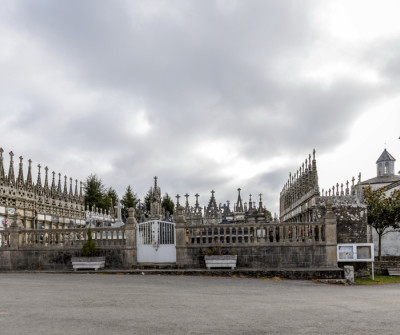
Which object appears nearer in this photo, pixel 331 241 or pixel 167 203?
pixel 331 241

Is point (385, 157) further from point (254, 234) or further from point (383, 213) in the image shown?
point (254, 234)

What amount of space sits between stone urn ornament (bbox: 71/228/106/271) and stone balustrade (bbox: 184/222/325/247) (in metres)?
3.66

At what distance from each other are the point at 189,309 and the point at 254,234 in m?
9.68

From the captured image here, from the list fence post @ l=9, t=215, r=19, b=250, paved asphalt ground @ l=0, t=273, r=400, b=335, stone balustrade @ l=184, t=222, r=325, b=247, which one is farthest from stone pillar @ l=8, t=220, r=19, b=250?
stone balustrade @ l=184, t=222, r=325, b=247

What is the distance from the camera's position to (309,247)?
58.7 feet

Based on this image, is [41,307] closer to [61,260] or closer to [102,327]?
[102,327]

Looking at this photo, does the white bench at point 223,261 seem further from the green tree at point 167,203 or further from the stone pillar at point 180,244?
the green tree at point 167,203

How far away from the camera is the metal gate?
19078 millimetres

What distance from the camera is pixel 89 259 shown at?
1842cm

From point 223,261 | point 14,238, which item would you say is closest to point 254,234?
point 223,261

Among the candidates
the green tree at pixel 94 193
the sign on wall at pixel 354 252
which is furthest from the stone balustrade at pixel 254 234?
the green tree at pixel 94 193

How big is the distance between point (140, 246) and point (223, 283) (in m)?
5.61

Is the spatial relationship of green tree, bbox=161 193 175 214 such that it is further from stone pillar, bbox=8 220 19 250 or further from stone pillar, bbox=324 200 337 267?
stone pillar, bbox=324 200 337 267

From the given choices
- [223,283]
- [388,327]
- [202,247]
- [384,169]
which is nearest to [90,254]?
[202,247]
